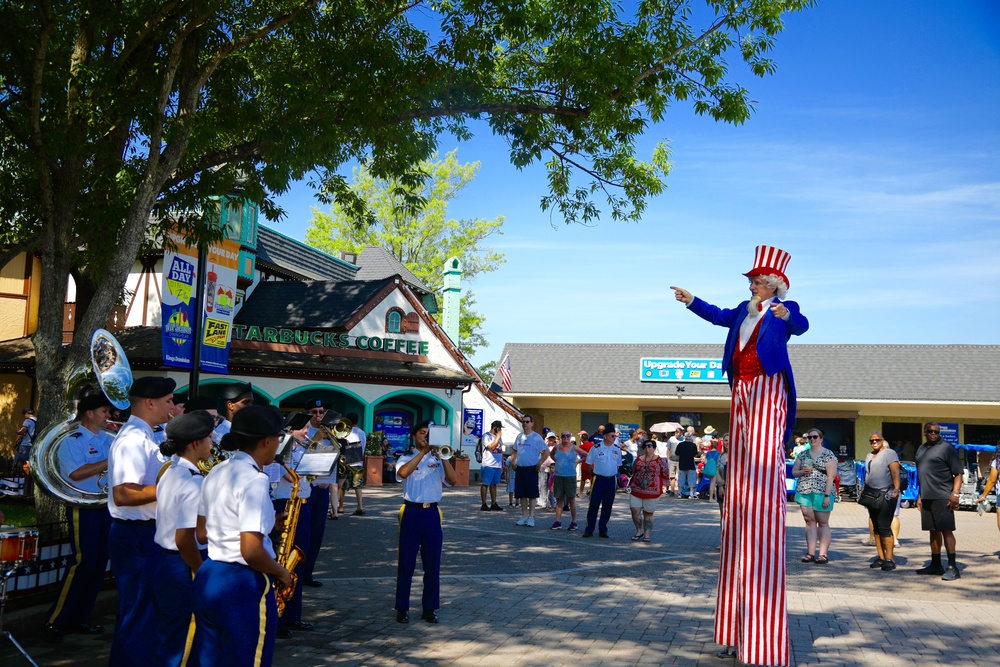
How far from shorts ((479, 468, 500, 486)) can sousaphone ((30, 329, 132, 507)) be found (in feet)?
42.5

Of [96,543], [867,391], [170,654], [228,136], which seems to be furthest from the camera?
[867,391]

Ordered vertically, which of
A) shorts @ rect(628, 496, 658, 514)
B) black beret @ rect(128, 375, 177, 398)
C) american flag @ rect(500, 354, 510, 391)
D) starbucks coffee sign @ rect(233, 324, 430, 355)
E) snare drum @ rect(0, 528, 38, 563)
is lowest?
shorts @ rect(628, 496, 658, 514)

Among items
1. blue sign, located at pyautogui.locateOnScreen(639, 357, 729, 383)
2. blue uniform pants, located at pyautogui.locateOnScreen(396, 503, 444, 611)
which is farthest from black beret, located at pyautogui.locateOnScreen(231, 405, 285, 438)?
blue sign, located at pyautogui.locateOnScreen(639, 357, 729, 383)

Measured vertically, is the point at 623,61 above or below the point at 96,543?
above

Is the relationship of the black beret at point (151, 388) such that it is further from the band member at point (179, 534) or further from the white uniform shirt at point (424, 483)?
the white uniform shirt at point (424, 483)

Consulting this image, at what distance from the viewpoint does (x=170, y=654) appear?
5324 millimetres

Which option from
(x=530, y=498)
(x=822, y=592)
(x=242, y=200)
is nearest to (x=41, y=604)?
(x=242, y=200)

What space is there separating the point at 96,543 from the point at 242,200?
5738mm

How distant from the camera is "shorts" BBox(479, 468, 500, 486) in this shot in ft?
64.2

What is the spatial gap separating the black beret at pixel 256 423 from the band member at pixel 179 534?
533mm

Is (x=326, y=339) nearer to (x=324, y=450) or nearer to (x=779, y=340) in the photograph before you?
(x=324, y=450)

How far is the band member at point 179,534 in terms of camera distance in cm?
494

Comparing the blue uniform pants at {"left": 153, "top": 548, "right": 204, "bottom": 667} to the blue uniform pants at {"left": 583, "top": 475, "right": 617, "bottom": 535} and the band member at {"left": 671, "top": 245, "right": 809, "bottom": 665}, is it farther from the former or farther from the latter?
the blue uniform pants at {"left": 583, "top": 475, "right": 617, "bottom": 535}

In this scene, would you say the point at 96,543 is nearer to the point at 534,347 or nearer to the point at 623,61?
the point at 623,61
